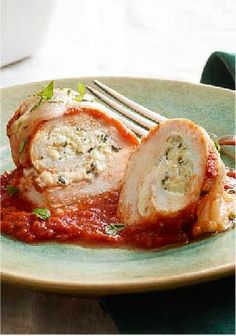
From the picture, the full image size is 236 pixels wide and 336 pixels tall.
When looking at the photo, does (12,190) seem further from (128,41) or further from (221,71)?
(128,41)

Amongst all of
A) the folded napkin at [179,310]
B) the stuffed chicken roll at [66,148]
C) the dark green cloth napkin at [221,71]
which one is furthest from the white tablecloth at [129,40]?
the folded napkin at [179,310]

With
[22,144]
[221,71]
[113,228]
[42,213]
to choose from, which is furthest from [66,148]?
[221,71]

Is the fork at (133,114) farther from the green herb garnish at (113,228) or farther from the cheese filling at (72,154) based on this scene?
the green herb garnish at (113,228)

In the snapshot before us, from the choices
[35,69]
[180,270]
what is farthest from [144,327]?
[35,69]

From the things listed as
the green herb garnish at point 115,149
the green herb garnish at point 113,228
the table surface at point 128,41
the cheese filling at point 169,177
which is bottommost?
the table surface at point 128,41

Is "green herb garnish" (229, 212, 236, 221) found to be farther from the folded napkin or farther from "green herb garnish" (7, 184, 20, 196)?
"green herb garnish" (7, 184, 20, 196)

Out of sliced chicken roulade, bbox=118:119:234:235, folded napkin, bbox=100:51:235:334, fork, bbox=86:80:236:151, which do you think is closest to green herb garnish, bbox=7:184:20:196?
sliced chicken roulade, bbox=118:119:234:235
